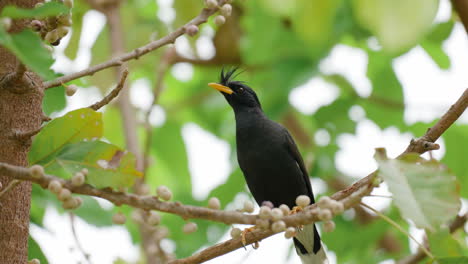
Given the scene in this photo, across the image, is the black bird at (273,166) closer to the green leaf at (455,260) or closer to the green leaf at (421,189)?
the green leaf at (455,260)

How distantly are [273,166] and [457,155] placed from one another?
1328 mm

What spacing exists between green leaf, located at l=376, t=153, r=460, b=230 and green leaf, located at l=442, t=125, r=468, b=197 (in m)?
2.95

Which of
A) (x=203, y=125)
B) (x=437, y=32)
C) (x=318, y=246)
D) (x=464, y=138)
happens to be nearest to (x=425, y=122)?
(x=464, y=138)

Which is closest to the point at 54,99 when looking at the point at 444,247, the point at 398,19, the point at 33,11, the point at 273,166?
the point at 33,11

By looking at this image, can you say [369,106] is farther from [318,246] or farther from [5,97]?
[5,97]

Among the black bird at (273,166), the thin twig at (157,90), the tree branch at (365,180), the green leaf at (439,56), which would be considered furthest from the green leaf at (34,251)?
the green leaf at (439,56)

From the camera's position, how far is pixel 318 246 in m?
5.14

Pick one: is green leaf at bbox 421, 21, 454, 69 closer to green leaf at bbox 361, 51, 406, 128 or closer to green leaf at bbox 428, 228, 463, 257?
green leaf at bbox 361, 51, 406, 128

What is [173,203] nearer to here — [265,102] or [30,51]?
[30,51]

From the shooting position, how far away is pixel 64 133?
6.55ft

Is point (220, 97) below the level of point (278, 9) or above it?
below

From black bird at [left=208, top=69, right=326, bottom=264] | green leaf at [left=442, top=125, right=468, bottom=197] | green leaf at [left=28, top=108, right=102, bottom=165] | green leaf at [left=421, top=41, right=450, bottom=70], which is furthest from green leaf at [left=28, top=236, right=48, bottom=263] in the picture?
green leaf at [left=421, top=41, right=450, bottom=70]

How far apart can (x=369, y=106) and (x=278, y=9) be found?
4.22 meters

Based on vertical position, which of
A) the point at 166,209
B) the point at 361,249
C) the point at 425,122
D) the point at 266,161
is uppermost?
the point at 166,209
